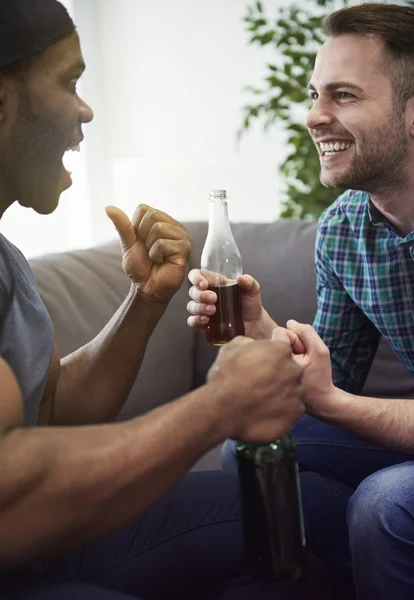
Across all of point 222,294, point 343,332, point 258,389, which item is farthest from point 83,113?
point 343,332

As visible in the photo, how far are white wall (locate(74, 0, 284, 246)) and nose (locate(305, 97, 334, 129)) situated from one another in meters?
2.02

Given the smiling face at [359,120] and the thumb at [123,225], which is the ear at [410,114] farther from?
the thumb at [123,225]

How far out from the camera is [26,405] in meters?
1.13

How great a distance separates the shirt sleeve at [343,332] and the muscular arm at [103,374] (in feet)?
1.83

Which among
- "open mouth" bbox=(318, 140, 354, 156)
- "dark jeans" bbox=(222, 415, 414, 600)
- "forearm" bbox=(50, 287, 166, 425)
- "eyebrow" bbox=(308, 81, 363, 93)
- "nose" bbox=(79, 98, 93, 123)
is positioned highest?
"eyebrow" bbox=(308, 81, 363, 93)

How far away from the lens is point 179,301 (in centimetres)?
219

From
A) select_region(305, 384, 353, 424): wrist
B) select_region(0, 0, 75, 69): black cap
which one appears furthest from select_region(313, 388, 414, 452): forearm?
select_region(0, 0, 75, 69): black cap

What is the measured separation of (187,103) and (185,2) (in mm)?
494

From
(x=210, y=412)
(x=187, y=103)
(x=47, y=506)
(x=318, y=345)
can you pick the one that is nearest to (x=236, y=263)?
(x=318, y=345)

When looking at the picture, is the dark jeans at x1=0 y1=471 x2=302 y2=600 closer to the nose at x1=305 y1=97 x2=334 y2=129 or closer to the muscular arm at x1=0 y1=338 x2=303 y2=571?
the muscular arm at x1=0 y1=338 x2=303 y2=571

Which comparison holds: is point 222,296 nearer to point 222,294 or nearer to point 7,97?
point 222,294

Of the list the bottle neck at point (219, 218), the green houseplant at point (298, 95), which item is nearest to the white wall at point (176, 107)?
the green houseplant at point (298, 95)

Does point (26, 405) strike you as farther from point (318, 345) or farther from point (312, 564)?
point (312, 564)

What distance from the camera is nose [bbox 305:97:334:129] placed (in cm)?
182
